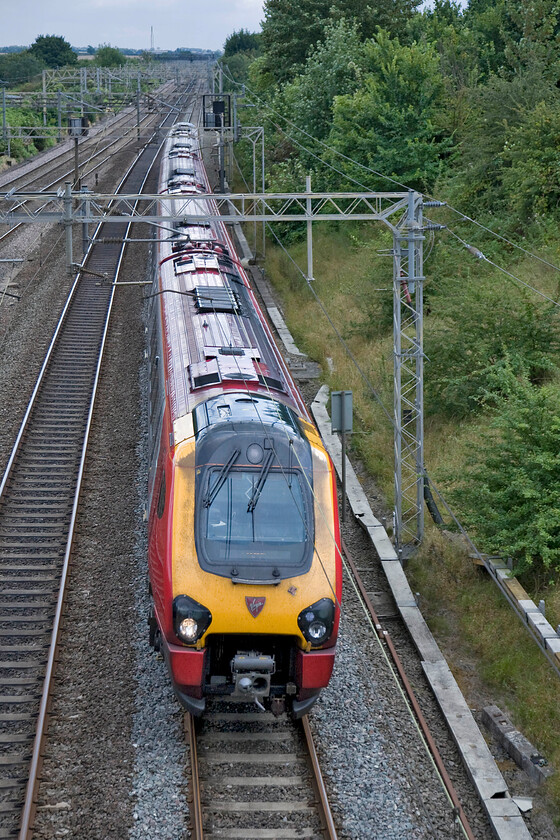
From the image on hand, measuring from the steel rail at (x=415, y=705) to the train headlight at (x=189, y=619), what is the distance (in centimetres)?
288

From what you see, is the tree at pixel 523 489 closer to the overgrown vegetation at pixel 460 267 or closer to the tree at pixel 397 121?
the overgrown vegetation at pixel 460 267

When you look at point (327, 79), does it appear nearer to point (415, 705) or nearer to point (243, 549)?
point (415, 705)

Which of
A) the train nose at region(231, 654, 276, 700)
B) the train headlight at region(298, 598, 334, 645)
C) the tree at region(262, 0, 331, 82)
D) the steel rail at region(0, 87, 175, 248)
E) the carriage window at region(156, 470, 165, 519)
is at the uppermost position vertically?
the tree at region(262, 0, 331, 82)

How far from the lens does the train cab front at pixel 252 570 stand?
9.18 metres

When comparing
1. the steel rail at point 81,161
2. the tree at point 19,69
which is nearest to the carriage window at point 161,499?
the steel rail at point 81,161

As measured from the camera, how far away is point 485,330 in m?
18.2

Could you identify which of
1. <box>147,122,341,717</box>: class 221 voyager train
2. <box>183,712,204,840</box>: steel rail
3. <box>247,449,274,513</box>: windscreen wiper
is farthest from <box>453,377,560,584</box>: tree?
<box>183,712,204,840</box>: steel rail

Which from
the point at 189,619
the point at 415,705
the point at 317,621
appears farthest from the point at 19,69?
the point at 317,621

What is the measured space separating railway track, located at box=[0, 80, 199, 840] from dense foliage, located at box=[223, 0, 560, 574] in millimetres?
6075

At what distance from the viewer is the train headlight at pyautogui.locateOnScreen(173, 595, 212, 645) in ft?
29.9

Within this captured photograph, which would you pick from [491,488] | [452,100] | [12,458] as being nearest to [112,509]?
[12,458]

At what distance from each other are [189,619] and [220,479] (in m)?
1.55

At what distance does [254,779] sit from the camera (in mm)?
9203

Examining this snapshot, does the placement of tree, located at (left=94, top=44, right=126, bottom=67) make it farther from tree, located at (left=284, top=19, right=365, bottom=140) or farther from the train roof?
the train roof
